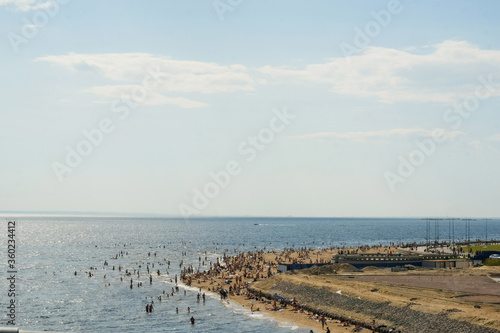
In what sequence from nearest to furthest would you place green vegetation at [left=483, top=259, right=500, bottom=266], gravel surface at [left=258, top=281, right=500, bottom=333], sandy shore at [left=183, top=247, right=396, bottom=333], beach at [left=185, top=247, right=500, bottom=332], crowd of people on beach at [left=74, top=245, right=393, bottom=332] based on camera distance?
gravel surface at [left=258, top=281, right=500, bottom=333]
beach at [left=185, top=247, right=500, bottom=332]
sandy shore at [left=183, top=247, right=396, bottom=333]
crowd of people on beach at [left=74, top=245, right=393, bottom=332]
green vegetation at [left=483, top=259, right=500, bottom=266]

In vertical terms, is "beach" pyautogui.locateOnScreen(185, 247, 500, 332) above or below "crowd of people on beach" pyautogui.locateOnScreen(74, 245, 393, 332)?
above

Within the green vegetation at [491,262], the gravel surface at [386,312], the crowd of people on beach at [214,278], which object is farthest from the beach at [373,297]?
the green vegetation at [491,262]

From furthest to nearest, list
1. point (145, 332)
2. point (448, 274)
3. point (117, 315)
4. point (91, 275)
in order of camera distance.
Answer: point (91, 275)
point (448, 274)
point (117, 315)
point (145, 332)

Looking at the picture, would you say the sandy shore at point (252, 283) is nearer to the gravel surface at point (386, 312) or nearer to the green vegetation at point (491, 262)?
the gravel surface at point (386, 312)

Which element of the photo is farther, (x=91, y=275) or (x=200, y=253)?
(x=200, y=253)

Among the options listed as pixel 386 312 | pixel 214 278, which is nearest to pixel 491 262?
pixel 386 312

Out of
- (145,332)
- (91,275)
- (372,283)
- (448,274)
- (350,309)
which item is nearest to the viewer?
(145,332)

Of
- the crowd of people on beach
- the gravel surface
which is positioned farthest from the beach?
the crowd of people on beach

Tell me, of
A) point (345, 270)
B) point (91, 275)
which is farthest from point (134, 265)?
point (345, 270)

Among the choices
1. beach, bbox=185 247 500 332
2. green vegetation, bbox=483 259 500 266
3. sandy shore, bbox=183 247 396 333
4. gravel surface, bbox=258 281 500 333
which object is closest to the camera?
gravel surface, bbox=258 281 500 333

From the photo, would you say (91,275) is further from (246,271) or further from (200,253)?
(200,253)

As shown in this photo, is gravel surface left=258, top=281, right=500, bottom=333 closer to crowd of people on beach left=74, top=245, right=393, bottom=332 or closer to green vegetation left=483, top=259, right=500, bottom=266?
crowd of people on beach left=74, top=245, right=393, bottom=332
